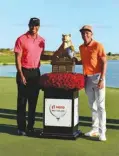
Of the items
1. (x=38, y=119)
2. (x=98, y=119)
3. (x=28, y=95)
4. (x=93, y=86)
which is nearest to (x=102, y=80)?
(x=93, y=86)

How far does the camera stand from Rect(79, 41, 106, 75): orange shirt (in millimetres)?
7191

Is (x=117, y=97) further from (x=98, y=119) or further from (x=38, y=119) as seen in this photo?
(x=98, y=119)

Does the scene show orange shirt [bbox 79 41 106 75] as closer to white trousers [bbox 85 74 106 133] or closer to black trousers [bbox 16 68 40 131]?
white trousers [bbox 85 74 106 133]

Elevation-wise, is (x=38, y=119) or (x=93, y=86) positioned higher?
(x=93, y=86)

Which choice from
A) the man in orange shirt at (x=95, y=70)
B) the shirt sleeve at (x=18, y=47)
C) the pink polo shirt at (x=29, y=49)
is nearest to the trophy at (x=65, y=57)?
the man in orange shirt at (x=95, y=70)

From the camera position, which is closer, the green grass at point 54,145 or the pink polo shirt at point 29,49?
the green grass at point 54,145

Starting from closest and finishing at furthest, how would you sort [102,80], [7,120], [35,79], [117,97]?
[102,80] < [35,79] < [7,120] < [117,97]

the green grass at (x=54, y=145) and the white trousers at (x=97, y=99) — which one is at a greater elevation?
the white trousers at (x=97, y=99)

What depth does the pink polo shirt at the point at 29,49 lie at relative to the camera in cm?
750

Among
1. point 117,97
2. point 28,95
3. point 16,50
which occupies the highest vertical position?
point 16,50

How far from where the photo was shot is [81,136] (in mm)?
7590

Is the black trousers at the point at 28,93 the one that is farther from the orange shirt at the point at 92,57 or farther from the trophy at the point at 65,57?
the orange shirt at the point at 92,57

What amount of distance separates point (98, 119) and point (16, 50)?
62.5 inches

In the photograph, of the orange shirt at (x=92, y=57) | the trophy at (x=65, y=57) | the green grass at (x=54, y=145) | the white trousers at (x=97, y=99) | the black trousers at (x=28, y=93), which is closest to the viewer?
the green grass at (x=54, y=145)
